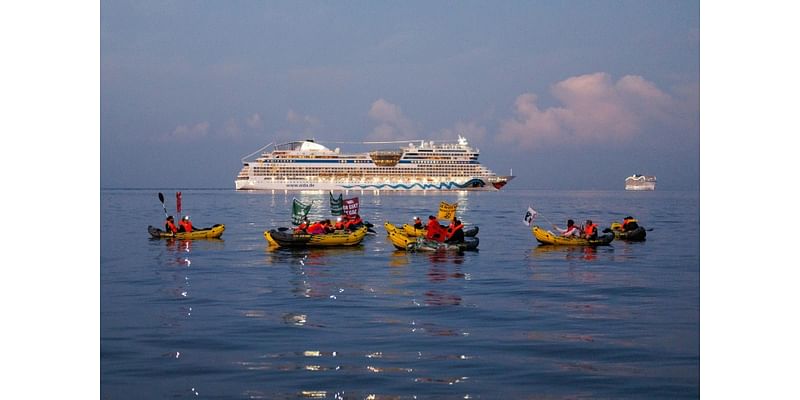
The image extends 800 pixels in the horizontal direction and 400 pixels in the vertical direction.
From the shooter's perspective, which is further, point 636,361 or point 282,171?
point 282,171

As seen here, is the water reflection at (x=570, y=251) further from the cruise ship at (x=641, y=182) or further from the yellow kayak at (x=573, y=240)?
the cruise ship at (x=641, y=182)

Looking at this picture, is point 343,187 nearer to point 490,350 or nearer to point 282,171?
point 282,171

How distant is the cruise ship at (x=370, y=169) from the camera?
112m

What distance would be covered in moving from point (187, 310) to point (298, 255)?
8595 millimetres

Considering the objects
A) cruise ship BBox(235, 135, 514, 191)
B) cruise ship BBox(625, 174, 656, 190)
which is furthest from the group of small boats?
cruise ship BBox(625, 174, 656, 190)

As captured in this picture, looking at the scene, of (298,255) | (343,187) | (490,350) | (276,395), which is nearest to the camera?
(276,395)

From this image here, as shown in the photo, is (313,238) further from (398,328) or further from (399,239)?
(398,328)

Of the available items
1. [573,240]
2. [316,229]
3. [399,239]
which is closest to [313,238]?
[316,229]

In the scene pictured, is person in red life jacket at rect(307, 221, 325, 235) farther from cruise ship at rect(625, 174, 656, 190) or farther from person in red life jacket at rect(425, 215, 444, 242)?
cruise ship at rect(625, 174, 656, 190)

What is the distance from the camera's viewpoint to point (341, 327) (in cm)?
1112

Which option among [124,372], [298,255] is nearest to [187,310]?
[124,372]

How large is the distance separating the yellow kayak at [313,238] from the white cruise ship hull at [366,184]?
87.4m

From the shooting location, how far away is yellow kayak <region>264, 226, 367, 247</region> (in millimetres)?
22562

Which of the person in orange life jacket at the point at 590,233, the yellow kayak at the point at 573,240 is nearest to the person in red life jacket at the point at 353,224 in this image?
the yellow kayak at the point at 573,240
